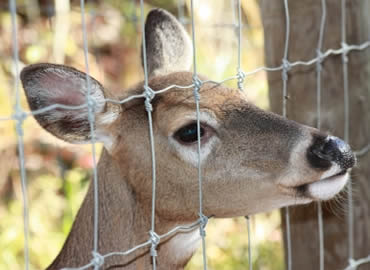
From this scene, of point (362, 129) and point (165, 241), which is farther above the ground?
point (362, 129)

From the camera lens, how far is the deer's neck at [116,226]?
9.37 feet

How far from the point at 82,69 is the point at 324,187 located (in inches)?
185

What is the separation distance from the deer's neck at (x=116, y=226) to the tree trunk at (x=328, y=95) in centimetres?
98

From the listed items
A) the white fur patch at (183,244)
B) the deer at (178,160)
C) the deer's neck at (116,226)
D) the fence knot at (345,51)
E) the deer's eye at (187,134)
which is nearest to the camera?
the deer at (178,160)

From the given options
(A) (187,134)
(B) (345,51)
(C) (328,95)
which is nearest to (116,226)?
(A) (187,134)

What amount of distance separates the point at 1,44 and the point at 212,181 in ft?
17.1

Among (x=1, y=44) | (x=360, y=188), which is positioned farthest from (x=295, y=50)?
(x=1, y=44)

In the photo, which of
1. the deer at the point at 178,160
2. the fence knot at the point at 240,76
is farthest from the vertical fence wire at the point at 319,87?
the fence knot at the point at 240,76

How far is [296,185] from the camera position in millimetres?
2643

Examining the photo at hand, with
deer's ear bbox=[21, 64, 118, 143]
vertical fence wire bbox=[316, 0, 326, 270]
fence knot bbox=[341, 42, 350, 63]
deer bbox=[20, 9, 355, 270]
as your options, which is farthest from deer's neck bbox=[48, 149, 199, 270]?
fence knot bbox=[341, 42, 350, 63]

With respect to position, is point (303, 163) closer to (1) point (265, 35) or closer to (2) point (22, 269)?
(1) point (265, 35)

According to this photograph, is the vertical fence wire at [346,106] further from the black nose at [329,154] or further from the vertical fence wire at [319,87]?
the black nose at [329,154]

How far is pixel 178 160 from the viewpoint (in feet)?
9.06

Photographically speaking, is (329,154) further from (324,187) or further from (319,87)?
(319,87)
